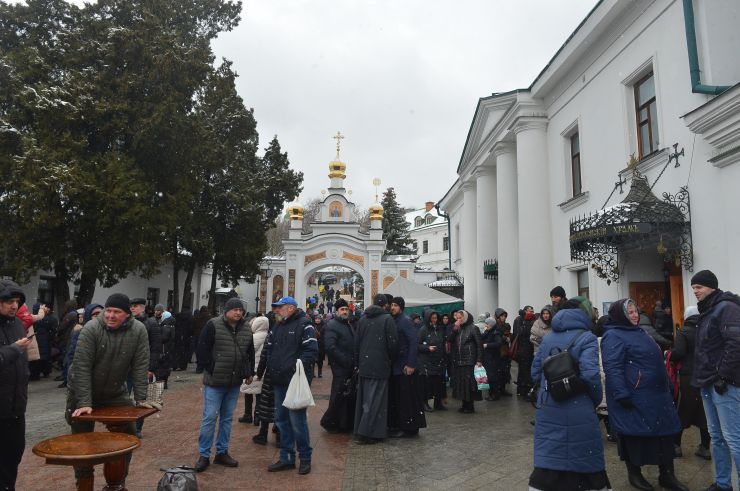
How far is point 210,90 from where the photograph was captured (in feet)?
62.2

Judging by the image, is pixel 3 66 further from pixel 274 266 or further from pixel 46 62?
pixel 274 266

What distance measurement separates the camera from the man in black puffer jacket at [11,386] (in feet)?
11.7

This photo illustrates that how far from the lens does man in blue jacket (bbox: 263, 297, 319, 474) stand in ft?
17.5

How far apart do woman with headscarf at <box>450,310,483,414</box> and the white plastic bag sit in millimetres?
4103

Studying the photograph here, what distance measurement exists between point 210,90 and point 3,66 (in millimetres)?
6871

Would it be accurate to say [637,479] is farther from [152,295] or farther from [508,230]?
[152,295]

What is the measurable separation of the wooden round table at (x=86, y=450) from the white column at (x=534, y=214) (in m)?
12.4

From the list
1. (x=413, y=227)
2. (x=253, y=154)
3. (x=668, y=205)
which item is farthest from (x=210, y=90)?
(x=413, y=227)

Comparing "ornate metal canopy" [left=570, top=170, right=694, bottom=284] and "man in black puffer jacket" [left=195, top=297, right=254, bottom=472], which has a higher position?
"ornate metal canopy" [left=570, top=170, right=694, bottom=284]

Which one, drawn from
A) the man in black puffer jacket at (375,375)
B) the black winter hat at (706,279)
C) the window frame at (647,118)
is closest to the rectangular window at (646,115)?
the window frame at (647,118)

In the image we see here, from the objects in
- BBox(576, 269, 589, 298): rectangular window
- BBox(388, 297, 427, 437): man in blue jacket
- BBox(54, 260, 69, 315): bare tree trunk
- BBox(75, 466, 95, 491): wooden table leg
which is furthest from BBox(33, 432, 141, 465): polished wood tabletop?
BBox(54, 260, 69, 315): bare tree trunk

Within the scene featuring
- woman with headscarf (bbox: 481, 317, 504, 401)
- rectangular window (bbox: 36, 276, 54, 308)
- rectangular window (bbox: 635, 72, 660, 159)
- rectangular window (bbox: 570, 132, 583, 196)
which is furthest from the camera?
rectangular window (bbox: 36, 276, 54, 308)

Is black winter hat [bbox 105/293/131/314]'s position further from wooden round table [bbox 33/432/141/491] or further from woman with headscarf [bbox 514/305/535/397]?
woman with headscarf [bbox 514/305/535/397]

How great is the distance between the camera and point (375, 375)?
6.58m
